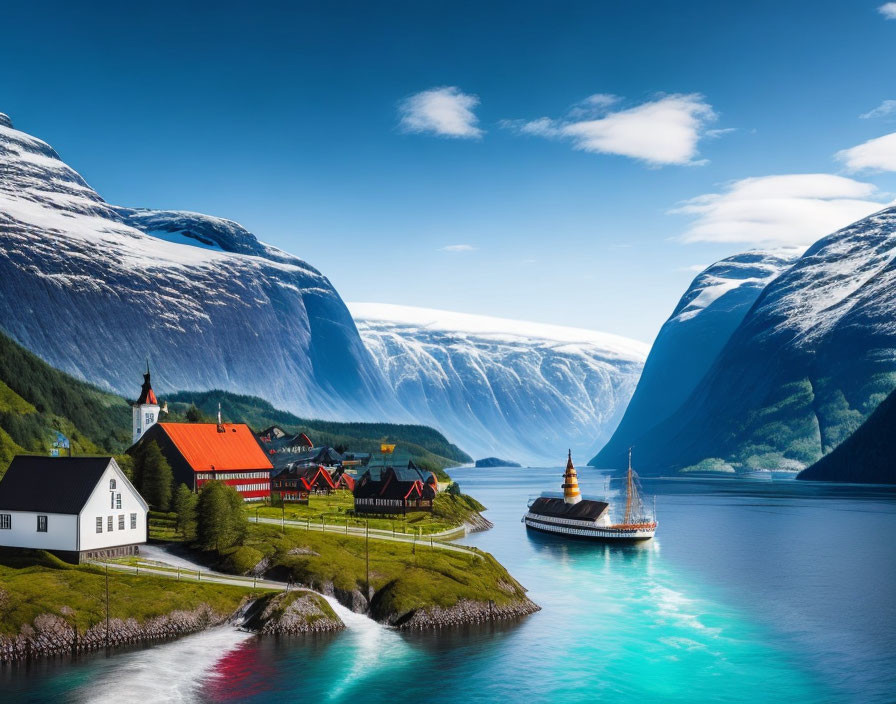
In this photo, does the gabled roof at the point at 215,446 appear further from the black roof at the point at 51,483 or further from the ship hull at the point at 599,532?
the ship hull at the point at 599,532

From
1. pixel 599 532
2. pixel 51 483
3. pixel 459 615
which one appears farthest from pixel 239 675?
pixel 599 532

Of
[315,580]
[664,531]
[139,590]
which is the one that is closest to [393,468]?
[664,531]

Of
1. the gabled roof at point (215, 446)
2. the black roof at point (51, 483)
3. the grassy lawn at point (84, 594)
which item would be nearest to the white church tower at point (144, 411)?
the gabled roof at point (215, 446)

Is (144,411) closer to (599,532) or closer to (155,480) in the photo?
(155,480)

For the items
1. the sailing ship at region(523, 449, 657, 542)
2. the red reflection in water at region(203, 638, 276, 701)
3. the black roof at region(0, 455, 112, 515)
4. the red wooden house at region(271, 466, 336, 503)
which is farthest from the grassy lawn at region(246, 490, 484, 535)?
the red reflection in water at region(203, 638, 276, 701)

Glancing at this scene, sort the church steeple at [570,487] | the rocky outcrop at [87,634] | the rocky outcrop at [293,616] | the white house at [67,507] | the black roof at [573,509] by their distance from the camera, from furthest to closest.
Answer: the church steeple at [570,487] < the black roof at [573,509] < the white house at [67,507] < the rocky outcrop at [293,616] < the rocky outcrop at [87,634]

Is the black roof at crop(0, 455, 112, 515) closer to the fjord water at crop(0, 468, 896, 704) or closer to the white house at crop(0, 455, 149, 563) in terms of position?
the white house at crop(0, 455, 149, 563)
